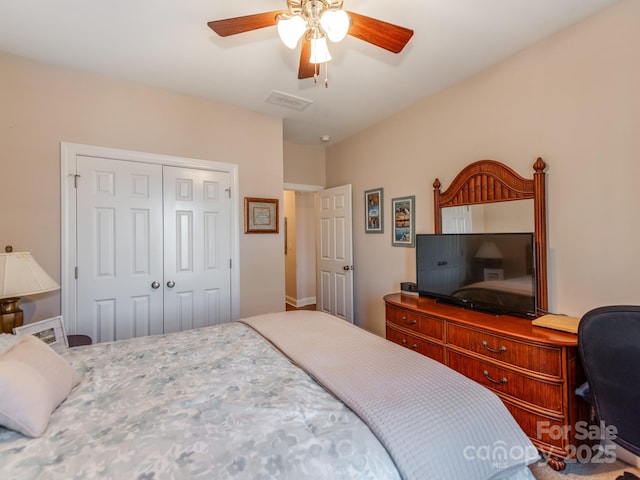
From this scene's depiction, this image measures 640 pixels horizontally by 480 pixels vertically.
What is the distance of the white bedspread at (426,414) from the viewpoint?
2.86 feet

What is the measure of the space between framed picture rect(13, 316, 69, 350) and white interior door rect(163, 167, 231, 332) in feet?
2.57

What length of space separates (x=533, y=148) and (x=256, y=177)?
247cm

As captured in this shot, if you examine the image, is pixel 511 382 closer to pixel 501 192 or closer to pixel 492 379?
pixel 492 379

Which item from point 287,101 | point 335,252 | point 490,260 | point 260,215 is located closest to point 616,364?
point 490,260

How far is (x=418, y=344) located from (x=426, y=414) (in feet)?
4.86

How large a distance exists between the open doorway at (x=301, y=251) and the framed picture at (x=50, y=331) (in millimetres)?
3879

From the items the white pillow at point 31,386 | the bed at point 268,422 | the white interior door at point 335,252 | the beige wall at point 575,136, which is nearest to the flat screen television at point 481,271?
the beige wall at point 575,136

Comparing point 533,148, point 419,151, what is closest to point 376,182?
point 419,151

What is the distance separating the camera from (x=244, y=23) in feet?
4.80

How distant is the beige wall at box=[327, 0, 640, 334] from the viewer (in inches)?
66.7

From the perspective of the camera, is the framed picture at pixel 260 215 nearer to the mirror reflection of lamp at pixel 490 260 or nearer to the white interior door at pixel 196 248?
the white interior door at pixel 196 248

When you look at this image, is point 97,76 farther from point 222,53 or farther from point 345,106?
point 345,106

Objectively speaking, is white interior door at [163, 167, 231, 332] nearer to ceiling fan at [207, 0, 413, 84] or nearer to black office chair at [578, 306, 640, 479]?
ceiling fan at [207, 0, 413, 84]

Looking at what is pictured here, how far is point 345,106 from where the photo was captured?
3.05 m
